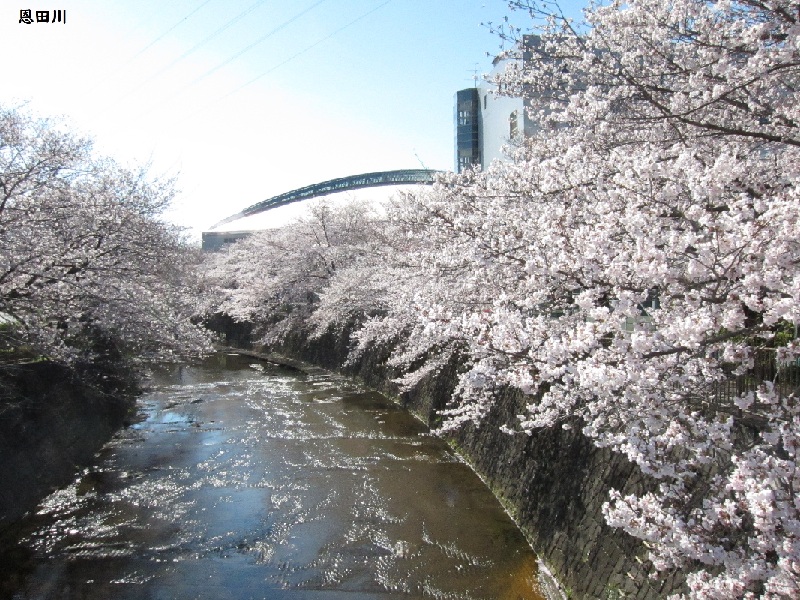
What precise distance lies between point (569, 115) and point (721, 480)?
466 cm

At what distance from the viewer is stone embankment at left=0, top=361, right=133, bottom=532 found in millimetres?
9055

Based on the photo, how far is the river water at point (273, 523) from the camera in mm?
7113

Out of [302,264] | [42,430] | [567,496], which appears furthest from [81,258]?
[302,264]

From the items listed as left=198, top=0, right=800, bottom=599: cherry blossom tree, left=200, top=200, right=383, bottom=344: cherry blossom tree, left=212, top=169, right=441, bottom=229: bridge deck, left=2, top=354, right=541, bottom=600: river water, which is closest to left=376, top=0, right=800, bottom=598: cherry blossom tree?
left=198, top=0, right=800, bottom=599: cherry blossom tree

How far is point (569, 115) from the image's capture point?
7.17m

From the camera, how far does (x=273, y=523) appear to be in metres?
8.75

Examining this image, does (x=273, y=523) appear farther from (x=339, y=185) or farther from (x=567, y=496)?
(x=339, y=185)

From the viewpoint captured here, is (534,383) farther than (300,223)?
No

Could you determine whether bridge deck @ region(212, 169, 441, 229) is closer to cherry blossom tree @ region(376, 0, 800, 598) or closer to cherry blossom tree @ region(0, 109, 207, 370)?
cherry blossom tree @ region(0, 109, 207, 370)

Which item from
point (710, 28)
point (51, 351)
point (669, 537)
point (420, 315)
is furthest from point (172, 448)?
point (710, 28)

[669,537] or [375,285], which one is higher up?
[375,285]

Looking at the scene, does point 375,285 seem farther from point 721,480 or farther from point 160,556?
point 721,480

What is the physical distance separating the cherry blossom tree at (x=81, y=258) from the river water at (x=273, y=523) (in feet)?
7.86

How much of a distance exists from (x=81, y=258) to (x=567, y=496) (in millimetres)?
8326
